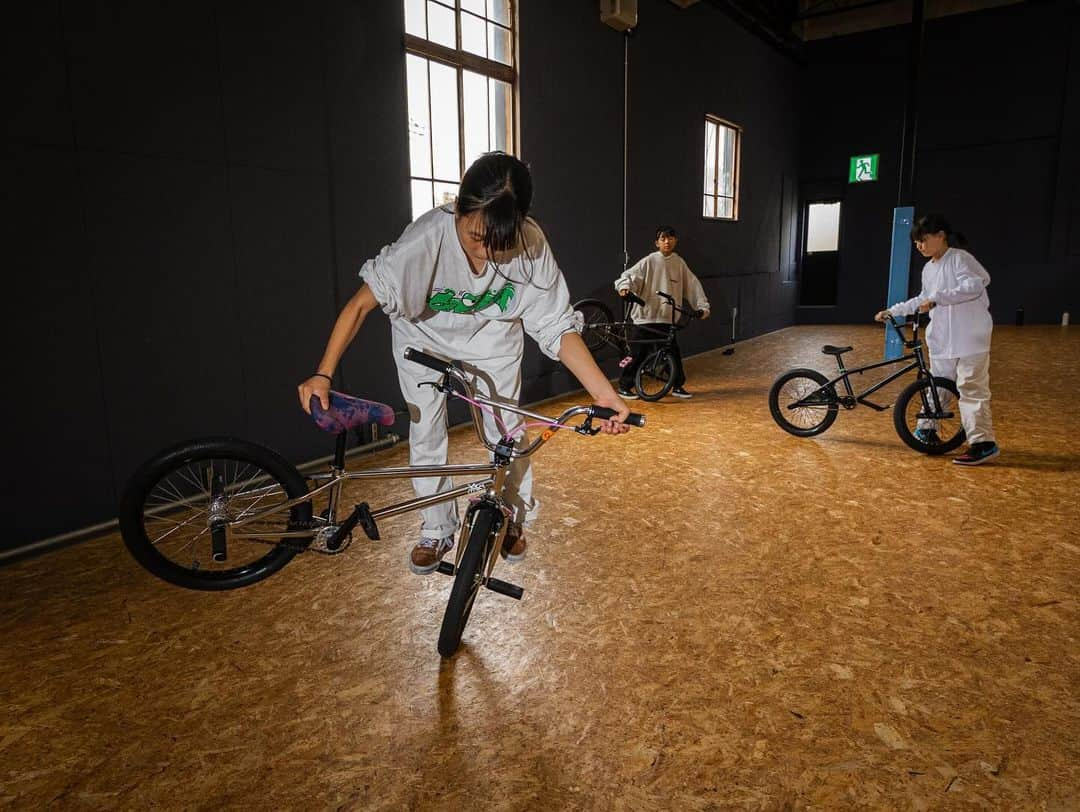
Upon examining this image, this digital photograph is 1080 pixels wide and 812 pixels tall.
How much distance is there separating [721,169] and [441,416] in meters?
8.36

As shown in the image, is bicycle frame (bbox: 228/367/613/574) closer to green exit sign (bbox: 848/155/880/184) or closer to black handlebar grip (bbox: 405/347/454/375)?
black handlebar grip (bbox: 405/347/454/375)

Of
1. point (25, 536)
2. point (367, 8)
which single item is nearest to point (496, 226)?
point (25, 536)

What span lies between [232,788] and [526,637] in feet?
3.06

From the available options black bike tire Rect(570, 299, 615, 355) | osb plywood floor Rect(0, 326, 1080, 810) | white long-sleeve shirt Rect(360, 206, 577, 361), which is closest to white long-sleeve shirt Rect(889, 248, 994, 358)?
osb plywood floor Rect(0, 326, 1080, 810)

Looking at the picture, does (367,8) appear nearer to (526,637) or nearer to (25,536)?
(25,536)

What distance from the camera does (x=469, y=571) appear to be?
1.88 m

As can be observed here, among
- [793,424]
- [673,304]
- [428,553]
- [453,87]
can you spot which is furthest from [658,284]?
[428,553]

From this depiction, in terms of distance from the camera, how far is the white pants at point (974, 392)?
3.85 metres

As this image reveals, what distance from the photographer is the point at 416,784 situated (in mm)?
1562

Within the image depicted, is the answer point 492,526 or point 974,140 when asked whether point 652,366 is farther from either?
point 974,140

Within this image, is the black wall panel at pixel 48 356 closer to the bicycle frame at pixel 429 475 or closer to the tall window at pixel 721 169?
the bicycle frame at pixel 429 475

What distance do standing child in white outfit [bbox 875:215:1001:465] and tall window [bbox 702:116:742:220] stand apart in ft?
17.0

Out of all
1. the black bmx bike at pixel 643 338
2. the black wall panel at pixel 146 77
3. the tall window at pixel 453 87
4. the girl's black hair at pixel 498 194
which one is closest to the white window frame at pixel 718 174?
the black bmx bike at pixel 643 338

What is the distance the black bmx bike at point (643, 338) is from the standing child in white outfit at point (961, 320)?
2.08 m
